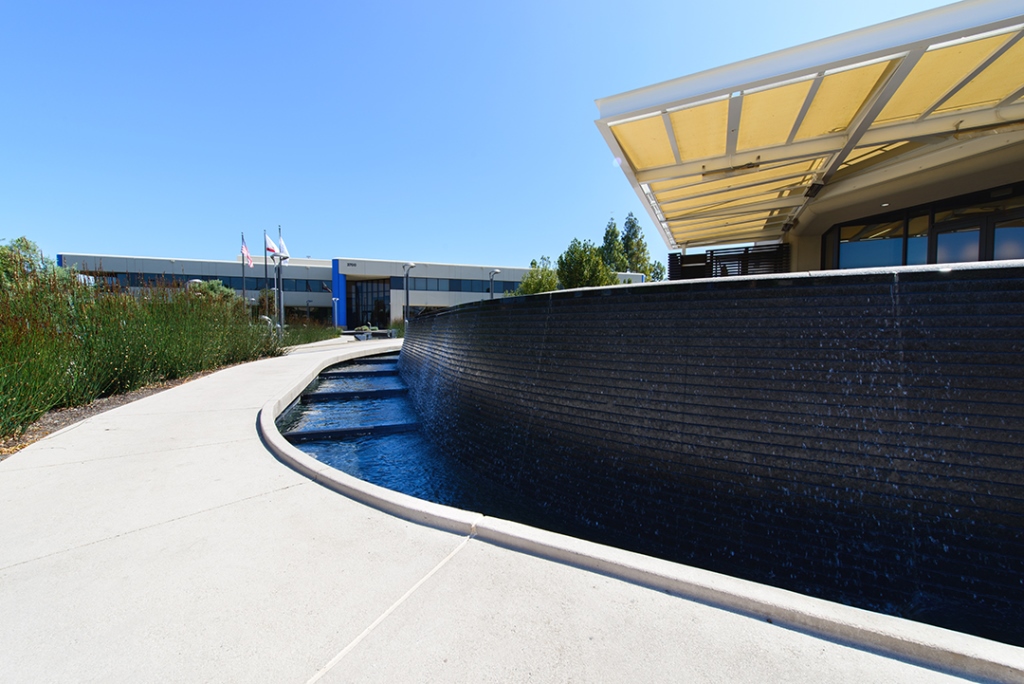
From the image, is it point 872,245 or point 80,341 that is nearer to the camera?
point 80,341

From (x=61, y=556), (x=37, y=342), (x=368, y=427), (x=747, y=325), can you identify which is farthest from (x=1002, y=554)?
(x=37, y=342)

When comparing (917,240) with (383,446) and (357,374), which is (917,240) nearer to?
(383,446)

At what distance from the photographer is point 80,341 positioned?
25.7ft

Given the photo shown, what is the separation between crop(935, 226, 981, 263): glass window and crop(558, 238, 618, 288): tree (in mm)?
18940

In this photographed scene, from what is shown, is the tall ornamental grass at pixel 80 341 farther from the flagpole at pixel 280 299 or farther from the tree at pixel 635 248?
the tree at pixel 635 248

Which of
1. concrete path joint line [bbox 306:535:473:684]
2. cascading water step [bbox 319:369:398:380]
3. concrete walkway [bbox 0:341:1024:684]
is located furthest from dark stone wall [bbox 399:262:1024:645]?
cascading water step [bbox 319:369:398:380]

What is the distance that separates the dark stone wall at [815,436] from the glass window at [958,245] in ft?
22.0

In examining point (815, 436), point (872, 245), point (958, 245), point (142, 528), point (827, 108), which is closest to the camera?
point (815, 436)

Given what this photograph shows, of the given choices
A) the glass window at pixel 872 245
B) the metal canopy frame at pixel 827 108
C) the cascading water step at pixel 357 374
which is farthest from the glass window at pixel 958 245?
the cascading water step at pixel 357 374

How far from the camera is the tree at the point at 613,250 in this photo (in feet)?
145

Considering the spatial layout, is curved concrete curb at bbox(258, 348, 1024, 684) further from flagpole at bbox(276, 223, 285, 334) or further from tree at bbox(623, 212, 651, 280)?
tree at bbox(623, 212, 651, 280)

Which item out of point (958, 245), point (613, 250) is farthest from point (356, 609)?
point (613, 250)

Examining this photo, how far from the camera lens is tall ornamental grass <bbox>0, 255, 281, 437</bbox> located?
6.00 m

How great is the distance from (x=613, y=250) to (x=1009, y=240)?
40037mm
